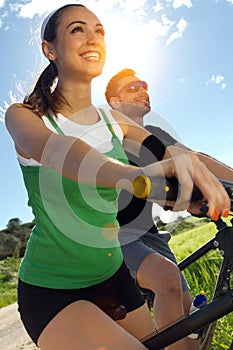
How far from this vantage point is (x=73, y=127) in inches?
83.7

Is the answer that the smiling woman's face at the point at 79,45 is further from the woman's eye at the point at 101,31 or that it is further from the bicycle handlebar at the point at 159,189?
Answer: the bicycle handlebar at the point at 159,189

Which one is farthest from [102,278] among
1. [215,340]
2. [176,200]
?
[215,340]

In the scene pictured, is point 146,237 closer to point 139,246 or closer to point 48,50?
point 139,246

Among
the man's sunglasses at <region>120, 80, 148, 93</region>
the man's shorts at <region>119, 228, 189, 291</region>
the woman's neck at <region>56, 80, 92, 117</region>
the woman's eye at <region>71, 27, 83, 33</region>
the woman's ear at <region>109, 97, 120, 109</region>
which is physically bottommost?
the man's shorts at <region>119, 228, 189, 291</region>

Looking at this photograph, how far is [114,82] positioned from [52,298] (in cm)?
309

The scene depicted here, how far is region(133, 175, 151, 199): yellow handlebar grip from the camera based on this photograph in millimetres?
1132

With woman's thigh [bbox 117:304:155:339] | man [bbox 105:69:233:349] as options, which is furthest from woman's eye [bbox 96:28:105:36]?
woman's thigh [bbox 117:304:155:339]

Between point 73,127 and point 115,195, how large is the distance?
0.36 m

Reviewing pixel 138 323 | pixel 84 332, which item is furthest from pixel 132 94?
pixel 84 332

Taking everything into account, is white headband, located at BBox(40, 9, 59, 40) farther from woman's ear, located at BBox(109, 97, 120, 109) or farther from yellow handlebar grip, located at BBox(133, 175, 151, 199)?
woman's ear, located at BBox(109, 97, 120, 109)

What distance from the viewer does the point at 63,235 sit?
191 centimetres

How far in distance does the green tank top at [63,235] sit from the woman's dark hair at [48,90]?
0.30 meters

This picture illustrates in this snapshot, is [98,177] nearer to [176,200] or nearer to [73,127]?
[176,200]

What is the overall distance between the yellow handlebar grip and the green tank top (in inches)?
29.6
